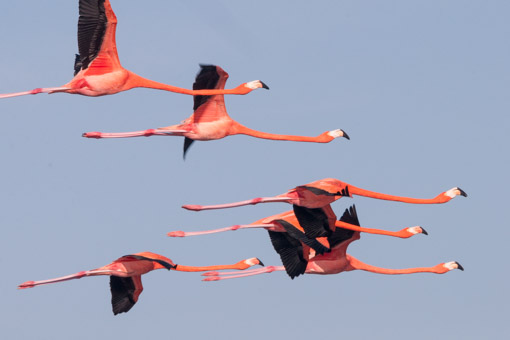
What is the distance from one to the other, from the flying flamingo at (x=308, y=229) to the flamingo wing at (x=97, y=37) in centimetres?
618

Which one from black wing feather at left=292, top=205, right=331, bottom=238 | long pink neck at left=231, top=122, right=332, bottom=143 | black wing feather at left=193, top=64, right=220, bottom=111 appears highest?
black wing feather at left=193, top=64, right=220, bottom=111

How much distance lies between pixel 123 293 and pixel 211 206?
177 inches

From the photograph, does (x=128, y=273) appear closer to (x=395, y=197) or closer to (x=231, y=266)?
(x=231, y=266)

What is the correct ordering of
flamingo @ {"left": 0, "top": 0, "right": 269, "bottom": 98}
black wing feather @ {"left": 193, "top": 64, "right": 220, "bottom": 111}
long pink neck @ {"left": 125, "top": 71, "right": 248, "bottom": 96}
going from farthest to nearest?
1. black wing feather @ {"left": 193, "top": 64, "right": 220, "bottom": 111}
2. long pink neck @ {"left": 125, "top": 71, "right": 248, "bottom": 96}
3. flamingo @ {"left": 0, "top": 0, "right": 269, "bottom": 98}

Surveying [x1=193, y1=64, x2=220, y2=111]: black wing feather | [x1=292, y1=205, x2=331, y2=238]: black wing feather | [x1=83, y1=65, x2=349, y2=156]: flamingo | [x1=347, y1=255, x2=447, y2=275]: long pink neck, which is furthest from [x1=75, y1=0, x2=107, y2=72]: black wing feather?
[x1=347, y1=255, x2=447, y2=275]: long pink neck

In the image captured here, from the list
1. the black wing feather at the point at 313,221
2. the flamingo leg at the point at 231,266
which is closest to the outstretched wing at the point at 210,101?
the black wing feather at the point at 313,221

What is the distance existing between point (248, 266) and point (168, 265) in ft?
14.6

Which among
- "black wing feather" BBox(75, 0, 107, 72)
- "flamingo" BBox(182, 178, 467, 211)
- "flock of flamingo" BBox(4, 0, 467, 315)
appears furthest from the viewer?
"flamingo" BBox(182, 178, 467, 211)

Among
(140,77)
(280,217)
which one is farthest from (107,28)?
(280,217)

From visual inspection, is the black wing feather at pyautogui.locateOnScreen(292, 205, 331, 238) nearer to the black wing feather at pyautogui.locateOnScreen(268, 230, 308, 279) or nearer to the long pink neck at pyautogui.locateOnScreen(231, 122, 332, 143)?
the black wing feather at pyautogui.locateOnScreen(268, 230, 308, 279)

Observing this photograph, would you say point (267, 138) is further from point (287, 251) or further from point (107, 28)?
point (107, 28)

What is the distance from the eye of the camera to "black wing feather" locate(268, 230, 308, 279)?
137 feet

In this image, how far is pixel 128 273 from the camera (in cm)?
4159

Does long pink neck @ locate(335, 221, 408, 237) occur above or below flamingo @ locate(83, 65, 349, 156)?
below
